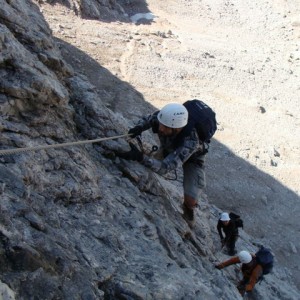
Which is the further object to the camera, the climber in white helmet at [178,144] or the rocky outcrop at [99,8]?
the rocky outcrop at [99,8]

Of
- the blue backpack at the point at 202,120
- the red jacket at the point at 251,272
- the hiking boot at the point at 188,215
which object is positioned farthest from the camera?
the red jacket at the point at 251,272

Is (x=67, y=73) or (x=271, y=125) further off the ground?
(x=67, y=73)

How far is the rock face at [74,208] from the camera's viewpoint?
4.18 m

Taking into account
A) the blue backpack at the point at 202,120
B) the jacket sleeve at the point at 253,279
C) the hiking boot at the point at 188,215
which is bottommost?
the jacket sleeve at the point at 253,279

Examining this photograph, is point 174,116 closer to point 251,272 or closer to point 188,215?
point 188,215

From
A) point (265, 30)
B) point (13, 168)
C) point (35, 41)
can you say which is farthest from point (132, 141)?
point (265, 30)

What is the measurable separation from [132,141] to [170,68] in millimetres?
12618

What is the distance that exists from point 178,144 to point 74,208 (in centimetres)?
196

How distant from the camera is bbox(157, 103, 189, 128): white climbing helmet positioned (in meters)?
6.49

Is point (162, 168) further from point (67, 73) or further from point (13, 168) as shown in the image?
point (67, 73)

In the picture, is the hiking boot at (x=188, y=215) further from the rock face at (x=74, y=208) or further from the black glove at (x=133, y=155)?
the black glove at (x=133, y=155)

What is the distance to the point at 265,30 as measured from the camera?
25.8 metres

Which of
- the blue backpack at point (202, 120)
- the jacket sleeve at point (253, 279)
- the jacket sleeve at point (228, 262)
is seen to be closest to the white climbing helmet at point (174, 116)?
the blue backpack at point (202, 120)

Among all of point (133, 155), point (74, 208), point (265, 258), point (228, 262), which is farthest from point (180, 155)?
point (265, 258)
